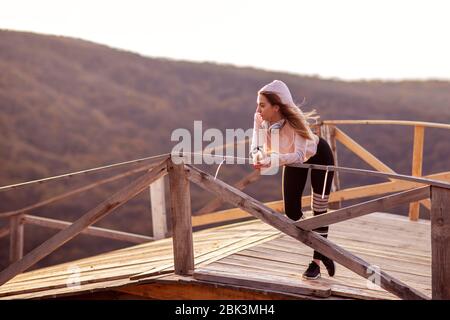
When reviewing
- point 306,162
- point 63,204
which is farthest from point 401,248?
point 63,204

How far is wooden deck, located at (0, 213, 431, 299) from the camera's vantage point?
6.00 metres

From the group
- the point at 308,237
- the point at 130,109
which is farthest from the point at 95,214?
the point at 130,109

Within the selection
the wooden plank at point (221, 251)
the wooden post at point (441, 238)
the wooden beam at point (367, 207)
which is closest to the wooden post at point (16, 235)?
the wooden plank at point (221, 251)

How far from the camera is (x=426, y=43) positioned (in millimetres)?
37406

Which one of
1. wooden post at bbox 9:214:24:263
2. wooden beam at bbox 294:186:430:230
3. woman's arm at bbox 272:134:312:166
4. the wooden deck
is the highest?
woman's arm at bbox 272:134:312:166

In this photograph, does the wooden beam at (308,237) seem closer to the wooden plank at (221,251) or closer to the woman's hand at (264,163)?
the woman's hand at (264,163)

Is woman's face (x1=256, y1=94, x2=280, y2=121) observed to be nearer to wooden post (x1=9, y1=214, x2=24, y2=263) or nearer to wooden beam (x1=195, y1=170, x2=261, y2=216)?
wooden beam (x1=195, y1=170, x2=261, y2=216)

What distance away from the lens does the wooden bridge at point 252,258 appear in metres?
5.36

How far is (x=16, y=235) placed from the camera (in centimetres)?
1067

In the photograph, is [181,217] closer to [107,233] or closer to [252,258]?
[252,258]

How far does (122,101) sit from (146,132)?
374cm

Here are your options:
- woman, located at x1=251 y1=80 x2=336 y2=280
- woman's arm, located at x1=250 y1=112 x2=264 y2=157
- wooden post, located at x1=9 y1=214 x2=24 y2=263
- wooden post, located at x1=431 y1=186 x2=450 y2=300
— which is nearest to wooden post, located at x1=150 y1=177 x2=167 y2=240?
wooden post, located at x1=9 y1=214 x2=24 y2=263

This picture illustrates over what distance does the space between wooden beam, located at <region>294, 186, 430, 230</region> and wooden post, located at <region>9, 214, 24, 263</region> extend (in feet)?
19.1

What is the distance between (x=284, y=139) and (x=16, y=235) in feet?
18.8
